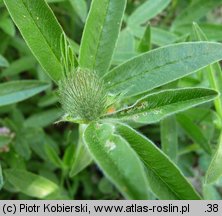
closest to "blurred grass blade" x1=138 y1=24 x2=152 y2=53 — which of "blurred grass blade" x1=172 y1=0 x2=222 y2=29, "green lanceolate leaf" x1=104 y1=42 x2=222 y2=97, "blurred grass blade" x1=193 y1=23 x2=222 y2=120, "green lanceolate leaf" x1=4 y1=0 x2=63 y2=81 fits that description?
"blurred grass blade" x1=193 y1=23 x2=222 y2=120

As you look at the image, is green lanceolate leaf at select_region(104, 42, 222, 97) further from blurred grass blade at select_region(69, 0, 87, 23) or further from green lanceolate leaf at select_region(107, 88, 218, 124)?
blurred grass blade at select_region(69, 0, 87, 23)

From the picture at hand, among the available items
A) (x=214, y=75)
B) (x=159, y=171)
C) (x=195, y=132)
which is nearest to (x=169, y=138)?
(x=195, y=132)

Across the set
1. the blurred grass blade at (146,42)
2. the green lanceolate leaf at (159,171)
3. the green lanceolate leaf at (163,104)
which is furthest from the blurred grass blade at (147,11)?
the green lanceolate leaf at (159,171)

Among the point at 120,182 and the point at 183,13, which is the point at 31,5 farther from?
the point at 183,13

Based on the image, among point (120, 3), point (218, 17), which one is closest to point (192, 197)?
point (120, 3)

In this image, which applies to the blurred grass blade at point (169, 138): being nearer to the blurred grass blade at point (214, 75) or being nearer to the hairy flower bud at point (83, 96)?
the blurred grass blade at point (214, 75)

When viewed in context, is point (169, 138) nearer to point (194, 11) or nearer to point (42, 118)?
point (42, 118)
